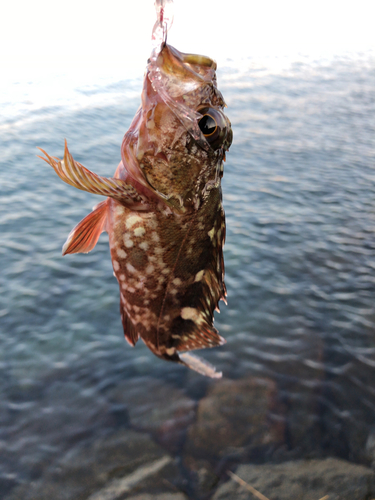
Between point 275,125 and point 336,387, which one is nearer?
point 336,387

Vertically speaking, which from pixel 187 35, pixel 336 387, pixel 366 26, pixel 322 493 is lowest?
pixel 322 493

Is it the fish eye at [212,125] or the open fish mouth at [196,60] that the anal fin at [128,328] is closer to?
the fish eye at [212,125]

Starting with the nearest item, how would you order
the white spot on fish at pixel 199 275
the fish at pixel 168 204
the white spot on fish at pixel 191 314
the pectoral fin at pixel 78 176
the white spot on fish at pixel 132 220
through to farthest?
the pectoral fin at pixel 78 176 → the fish at pixel 168 204 → the white spot on fish at pixel 132 220 → the white spot on fish at pixel 199 275 → the white spot on fish at pixel 191 314

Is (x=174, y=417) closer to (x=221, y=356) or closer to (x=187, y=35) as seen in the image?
(x=221, y=356)

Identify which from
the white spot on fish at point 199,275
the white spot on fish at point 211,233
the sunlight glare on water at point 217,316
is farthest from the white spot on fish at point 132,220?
the sunlight glare on water at point 217,316

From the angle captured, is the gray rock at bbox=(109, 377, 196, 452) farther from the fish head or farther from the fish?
the fish head

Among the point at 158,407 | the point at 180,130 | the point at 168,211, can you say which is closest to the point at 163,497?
the point at 158,407

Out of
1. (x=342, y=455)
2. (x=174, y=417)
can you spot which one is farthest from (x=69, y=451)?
(x=342, y=455)
